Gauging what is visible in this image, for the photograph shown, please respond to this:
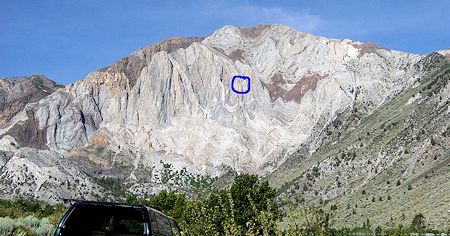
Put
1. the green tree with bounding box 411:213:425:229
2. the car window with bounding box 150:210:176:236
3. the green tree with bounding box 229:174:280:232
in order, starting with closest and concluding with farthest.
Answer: the car window with bounding box 150:210:176:236 < the green tree with bounding box 229:174:280:232 < the green tree with bounding box 411:213:425:229

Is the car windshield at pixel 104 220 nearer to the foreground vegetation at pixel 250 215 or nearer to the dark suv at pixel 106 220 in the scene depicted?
the dark suv at pixel 106 220

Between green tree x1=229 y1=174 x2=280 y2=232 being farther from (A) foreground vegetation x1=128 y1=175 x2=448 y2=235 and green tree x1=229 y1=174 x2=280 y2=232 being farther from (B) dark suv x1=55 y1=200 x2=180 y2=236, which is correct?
(B) dark suv x1=55 y1=200 x2=180 y2=236

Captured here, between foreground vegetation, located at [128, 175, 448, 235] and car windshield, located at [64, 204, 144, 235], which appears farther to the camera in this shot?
car windshield, located at [64, 204, 144, 235]

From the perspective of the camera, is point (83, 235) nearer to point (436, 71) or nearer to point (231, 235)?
point (231, 235)

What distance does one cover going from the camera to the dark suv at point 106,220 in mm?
13141

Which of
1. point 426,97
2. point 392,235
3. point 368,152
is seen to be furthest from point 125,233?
point 426,97

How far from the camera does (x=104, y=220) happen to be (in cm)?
1380

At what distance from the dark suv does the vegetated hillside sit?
2860 inches

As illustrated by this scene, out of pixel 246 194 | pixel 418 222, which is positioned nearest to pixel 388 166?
pixel 418 222

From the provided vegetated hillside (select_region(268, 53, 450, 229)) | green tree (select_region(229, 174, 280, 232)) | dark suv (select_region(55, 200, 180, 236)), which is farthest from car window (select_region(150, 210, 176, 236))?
vegetated hillside (select_region(268, 53, 450, 229))

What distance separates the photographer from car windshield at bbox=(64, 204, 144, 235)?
13.2 m

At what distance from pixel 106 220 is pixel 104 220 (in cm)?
5

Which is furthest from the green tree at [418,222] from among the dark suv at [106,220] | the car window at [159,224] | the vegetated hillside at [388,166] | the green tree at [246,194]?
the dark suv at [106,220]

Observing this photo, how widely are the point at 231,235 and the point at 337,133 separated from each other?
610 ft
